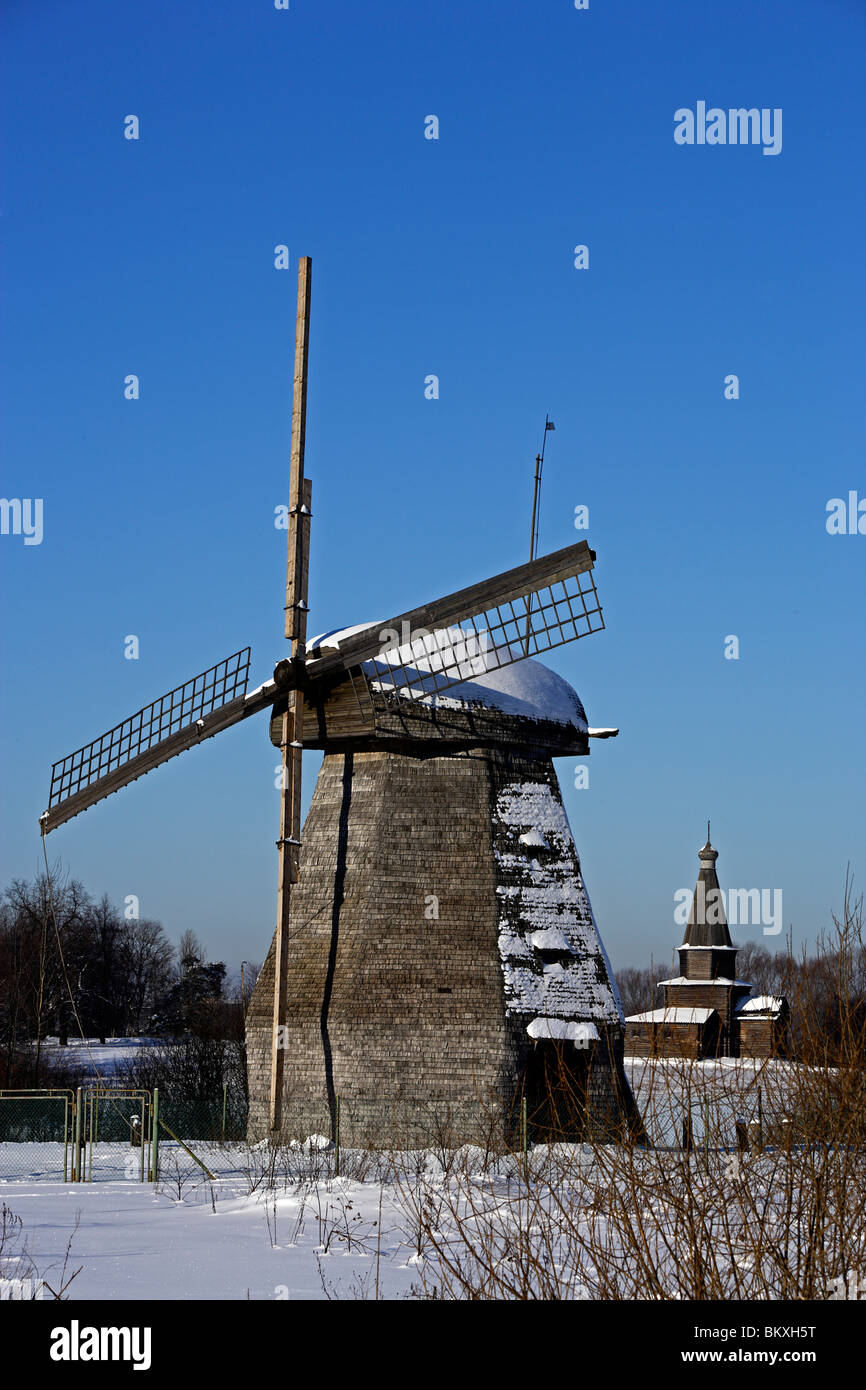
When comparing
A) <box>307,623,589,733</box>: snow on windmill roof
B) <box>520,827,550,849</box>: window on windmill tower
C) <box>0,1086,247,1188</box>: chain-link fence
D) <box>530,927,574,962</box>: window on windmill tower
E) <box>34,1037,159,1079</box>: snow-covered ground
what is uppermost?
<box>307,623,589,733</box>: snow on windmill roof

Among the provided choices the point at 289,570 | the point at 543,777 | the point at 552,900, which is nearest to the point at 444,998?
the point at 552,900

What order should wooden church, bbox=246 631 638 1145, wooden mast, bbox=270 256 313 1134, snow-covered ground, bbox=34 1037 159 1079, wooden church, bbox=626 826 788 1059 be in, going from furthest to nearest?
wooden church, bbox=626 826 788 1059 < snow-covered ground, bbox=34 1037 159 1079 < wooden mast, bbox=270 256 313 1134 < wooden church, bbox=246 631 638 1145

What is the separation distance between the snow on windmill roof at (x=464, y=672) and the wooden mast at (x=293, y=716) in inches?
24.8

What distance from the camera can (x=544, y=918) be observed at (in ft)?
62.8

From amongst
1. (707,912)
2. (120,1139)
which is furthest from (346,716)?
(707,912)

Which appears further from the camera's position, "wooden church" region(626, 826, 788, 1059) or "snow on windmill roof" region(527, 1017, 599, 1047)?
"wooden church" region(626, 826, 788, 1059)

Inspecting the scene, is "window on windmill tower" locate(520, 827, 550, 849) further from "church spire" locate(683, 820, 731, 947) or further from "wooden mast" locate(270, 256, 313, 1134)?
"church spire" locate(683, 820, 731, 947)

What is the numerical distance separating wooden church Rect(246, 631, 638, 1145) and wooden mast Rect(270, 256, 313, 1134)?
1.24 ft

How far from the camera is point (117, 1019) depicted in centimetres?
7581

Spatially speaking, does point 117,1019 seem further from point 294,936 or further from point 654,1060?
point 654,1060

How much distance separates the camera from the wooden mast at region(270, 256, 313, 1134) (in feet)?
61.0

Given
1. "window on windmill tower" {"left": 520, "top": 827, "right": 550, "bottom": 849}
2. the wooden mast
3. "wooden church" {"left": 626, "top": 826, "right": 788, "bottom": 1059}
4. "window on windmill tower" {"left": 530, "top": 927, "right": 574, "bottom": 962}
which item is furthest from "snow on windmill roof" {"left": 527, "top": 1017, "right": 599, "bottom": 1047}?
"wooden church" {"left": 626, "top": 826, "right": 788, "bottom": 1059}

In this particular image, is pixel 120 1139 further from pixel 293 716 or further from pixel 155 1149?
pixel 293 716

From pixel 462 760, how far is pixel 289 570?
3.60m
